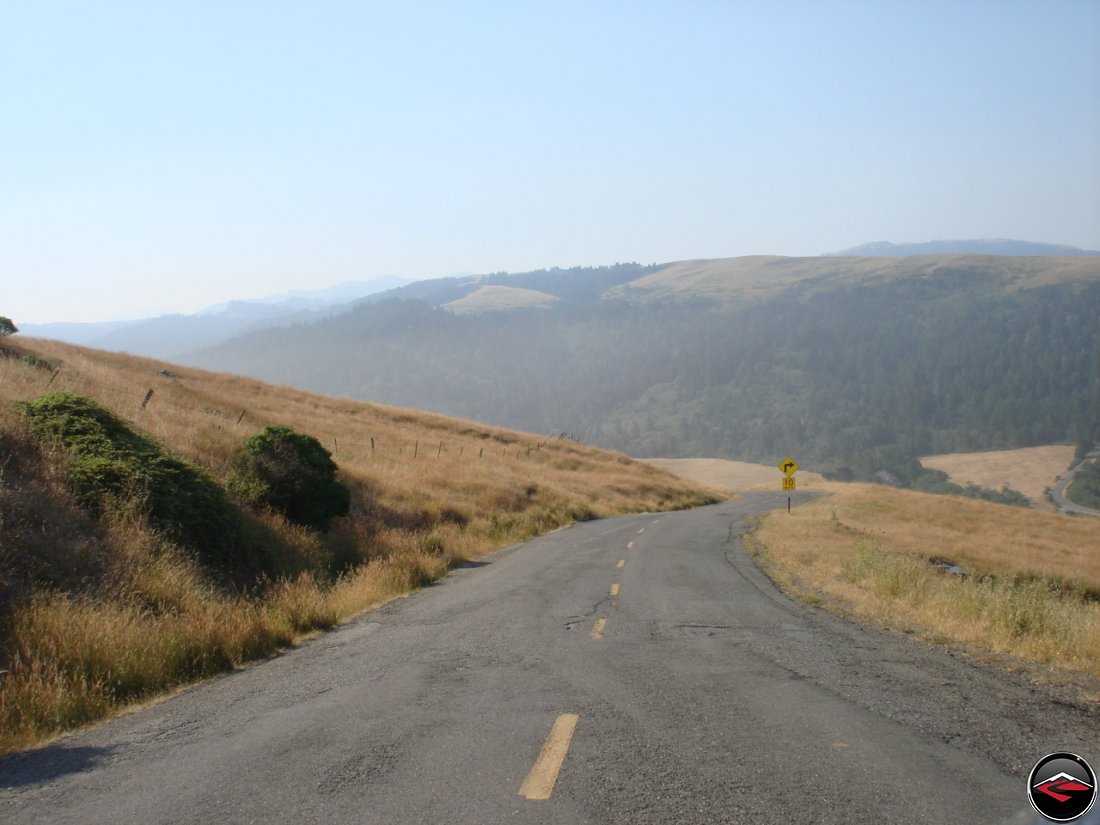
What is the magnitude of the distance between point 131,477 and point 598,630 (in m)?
7.76

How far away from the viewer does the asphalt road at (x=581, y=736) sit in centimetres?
468

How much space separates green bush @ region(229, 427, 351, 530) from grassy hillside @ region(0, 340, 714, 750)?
225 millimetres

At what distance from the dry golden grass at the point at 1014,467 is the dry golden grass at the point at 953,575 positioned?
80326 mm

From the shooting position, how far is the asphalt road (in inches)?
184

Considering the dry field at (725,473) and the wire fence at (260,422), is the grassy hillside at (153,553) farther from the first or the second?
the dry field at (725,473)

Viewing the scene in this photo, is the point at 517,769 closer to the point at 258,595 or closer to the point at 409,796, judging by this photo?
the point at 409,796

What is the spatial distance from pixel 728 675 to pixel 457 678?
2526 mm

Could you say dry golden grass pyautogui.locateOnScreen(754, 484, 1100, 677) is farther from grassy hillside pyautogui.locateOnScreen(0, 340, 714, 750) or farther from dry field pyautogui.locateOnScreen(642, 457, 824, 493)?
dry field pyautogui.locateOnScreen(642, 457, 824, 493)

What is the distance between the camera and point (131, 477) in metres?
12.8

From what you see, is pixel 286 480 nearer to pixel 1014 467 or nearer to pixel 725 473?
pixel 725 473

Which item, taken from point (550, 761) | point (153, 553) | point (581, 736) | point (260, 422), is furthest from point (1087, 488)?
point (550, 761)

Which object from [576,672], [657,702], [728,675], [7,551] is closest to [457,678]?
[576,672]

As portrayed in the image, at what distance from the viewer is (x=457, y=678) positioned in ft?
25.1

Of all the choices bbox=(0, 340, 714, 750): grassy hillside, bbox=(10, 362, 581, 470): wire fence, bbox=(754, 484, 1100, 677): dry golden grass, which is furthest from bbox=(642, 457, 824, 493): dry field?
bbox=(0, 340, 714, 750): grassy hillside
